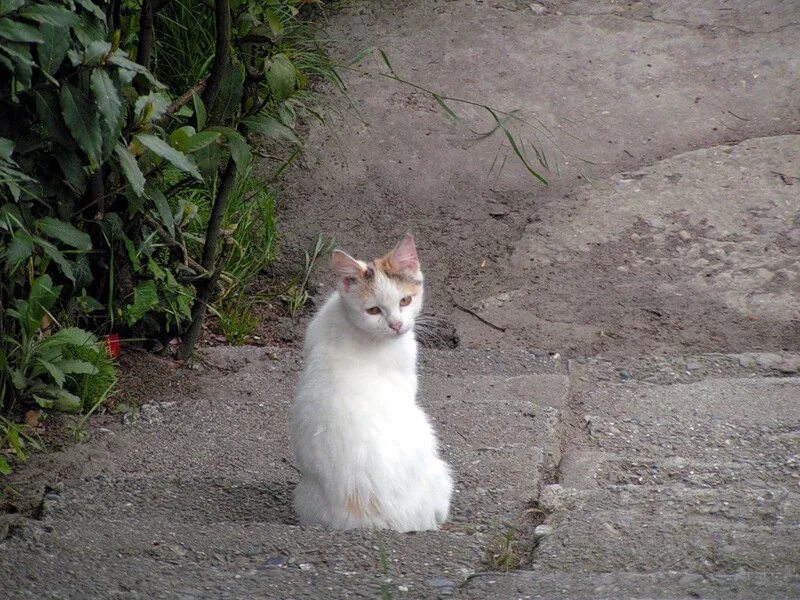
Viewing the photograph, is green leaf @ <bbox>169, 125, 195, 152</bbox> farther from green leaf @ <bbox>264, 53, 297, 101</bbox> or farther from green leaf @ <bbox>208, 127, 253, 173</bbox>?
green leaf @ <bbox>264, 53, 297, 101</bbox>

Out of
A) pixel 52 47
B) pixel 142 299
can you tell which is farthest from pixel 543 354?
pixel 52 47

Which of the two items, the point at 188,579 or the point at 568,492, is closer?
the point at 188,579

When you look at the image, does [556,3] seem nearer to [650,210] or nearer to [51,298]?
[650,210]

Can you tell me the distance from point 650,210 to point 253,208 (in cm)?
215

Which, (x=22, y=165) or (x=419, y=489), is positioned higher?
(x=22, y=165)

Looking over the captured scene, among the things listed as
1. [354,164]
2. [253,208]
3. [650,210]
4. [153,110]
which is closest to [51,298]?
[153,110]

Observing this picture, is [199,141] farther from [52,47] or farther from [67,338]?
[67,338]

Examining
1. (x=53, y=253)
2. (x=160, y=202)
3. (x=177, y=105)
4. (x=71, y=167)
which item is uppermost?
(x=177, y=105)

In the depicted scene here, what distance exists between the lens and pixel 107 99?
3.12 metres

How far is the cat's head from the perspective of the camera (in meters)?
3.49

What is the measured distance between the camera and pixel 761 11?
690 cm

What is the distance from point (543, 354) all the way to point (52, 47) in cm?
257

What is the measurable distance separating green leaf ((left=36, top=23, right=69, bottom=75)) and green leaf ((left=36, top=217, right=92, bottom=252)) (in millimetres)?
613

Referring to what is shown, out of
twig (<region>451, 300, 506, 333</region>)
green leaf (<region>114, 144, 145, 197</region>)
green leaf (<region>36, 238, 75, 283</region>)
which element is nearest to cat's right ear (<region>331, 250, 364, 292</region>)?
green leaf (<region>114, 144, 145, 197</region>)
